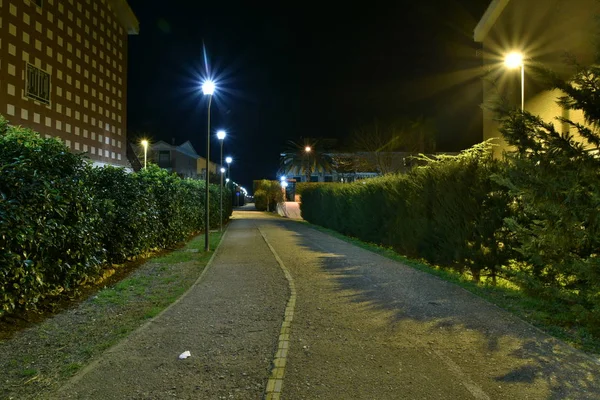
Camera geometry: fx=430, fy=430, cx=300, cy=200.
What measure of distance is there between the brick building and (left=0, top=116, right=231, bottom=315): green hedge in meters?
5.68

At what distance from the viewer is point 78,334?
5.46 meters

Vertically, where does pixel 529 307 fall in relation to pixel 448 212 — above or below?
below

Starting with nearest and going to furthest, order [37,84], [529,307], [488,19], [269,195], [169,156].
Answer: [529,307], [37,84], [488,19], [169,156], [269,195]

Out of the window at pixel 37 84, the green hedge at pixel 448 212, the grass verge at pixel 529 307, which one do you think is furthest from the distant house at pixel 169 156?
the grass verge at pixel 529 307

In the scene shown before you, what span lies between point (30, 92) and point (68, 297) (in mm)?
9984

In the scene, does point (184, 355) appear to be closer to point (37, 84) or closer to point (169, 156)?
point (37, 84)

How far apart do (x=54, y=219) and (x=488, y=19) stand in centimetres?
2575

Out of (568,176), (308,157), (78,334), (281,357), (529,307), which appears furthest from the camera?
(308,157)

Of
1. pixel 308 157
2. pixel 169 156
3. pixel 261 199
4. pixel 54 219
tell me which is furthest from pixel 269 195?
pixel 54 219

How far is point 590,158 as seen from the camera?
464 centimetres

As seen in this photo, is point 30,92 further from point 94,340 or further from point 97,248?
point 94,340

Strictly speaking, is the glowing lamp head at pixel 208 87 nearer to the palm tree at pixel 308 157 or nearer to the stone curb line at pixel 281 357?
the stone curb line at pixel 281 357

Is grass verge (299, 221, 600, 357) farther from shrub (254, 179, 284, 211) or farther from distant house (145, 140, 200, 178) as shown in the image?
distant house (145, 140, 200, 178)

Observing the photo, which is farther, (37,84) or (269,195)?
(269,195)
